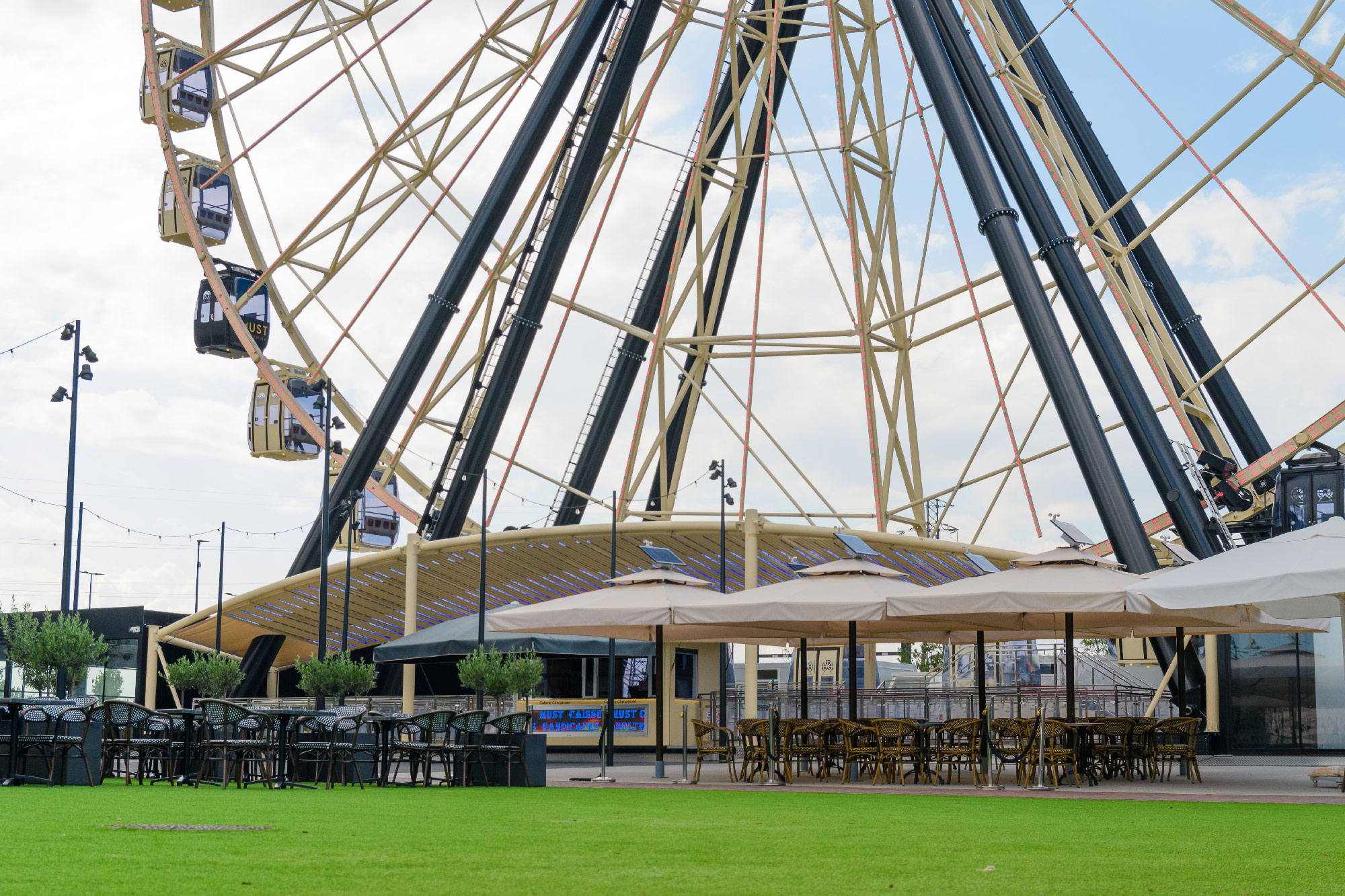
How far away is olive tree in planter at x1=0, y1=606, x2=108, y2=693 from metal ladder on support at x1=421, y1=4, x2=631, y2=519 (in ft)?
33.3

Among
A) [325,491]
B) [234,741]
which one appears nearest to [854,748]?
[234,741]

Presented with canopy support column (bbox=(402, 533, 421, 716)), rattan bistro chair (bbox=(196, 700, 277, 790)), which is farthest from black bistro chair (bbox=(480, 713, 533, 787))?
canopy support column (bbox=(402, 533, 421, 716))

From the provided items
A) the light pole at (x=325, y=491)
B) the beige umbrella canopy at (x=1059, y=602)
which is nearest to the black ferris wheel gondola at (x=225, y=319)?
the light pole at (x=325, y=491)

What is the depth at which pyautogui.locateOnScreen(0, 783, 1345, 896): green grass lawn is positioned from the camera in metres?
5.33

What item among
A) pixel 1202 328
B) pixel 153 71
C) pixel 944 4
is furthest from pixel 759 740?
pixel 153 71

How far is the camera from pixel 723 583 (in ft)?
85.3

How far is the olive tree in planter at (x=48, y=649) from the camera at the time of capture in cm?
1600

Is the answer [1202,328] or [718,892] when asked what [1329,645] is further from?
[718,892]

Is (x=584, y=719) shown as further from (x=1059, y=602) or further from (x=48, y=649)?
(x=1059, y=602)

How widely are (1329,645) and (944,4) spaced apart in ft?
34.3

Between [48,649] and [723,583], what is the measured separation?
42.1 feet

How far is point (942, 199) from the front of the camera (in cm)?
2539

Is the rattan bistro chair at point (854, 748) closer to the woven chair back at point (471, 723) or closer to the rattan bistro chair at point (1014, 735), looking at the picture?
the rattan bistro chair at point (1014, 735)

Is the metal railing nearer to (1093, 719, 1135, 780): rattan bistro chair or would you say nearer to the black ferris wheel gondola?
(1093, 719, 1135, 780): rattan bistro chair
